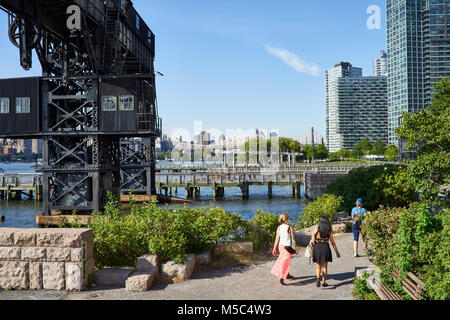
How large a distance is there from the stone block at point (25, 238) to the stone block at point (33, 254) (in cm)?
12

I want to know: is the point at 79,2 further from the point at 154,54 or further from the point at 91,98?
the point at 154,54

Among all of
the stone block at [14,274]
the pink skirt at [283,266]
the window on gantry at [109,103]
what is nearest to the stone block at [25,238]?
the stone block at [14,274]

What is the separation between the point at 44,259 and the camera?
30.2 feet

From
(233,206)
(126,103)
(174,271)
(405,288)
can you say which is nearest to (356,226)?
(405,288)

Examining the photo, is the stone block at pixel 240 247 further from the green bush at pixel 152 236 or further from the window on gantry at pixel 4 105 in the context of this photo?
the window on gantry at pixel 4 105

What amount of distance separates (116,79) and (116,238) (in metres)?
23.1

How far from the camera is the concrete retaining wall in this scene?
9.13 metres

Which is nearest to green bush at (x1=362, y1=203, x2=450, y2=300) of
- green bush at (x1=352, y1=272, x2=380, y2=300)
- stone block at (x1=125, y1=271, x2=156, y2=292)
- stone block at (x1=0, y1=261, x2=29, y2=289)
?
green bush at (x1=352, y1=272, x2=380, y2=300)

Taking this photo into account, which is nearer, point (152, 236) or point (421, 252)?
point (421, 252)

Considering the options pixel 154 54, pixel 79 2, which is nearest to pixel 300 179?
pixel 154 54

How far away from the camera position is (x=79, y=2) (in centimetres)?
2830

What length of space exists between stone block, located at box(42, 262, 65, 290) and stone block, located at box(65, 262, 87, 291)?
132 millimetres

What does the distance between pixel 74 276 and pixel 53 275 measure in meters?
0.53

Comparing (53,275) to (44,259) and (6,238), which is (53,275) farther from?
(6,238)
